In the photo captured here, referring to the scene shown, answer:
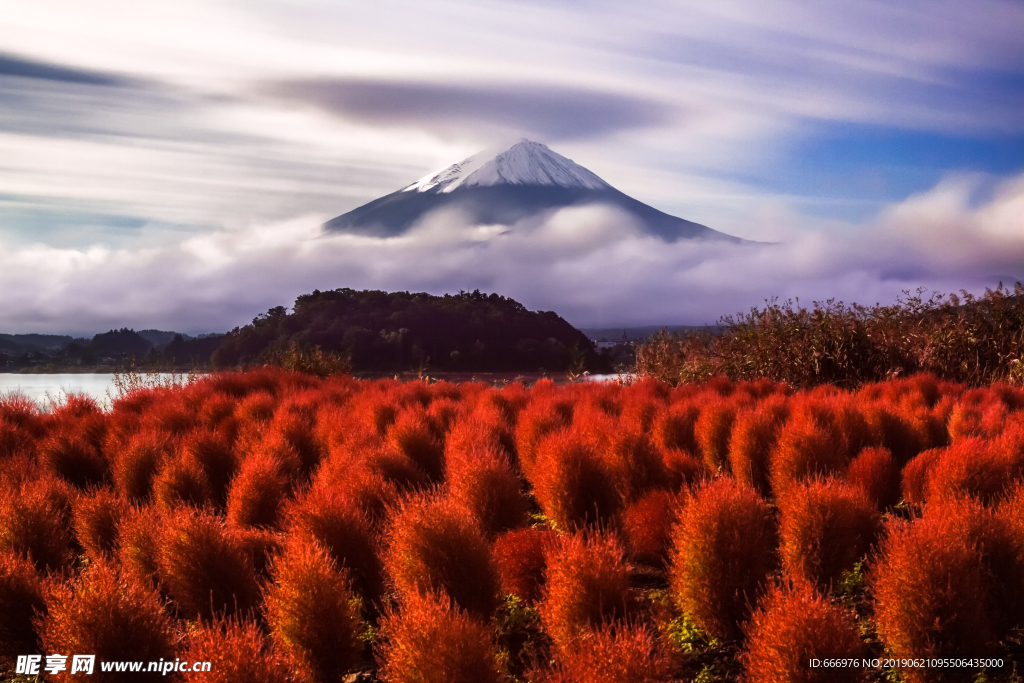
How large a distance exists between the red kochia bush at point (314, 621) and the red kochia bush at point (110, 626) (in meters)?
0.65

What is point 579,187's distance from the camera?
8988 cm

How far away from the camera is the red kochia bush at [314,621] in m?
4.24

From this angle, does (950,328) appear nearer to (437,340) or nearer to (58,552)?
(58,552)

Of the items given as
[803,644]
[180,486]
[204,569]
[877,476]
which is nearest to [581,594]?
[803,644]

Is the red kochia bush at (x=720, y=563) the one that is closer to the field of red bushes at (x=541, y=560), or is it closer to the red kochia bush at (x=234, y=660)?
the field of red bushes at (x=541, y=560)

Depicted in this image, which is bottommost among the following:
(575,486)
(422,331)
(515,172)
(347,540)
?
(347,540)

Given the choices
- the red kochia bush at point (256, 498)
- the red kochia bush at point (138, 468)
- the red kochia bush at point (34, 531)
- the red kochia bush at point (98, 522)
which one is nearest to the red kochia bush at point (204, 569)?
the red kochia bush at point (256, 498)

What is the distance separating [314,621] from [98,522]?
3329mm

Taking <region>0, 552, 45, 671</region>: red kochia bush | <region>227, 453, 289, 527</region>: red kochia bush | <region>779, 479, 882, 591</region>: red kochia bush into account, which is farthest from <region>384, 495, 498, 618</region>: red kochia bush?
<region>0, 552, 45, 671</region>: red kochia bush

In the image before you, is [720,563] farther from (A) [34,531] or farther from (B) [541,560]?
(A) [34,531]

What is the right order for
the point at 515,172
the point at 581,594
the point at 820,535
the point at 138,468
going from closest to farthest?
the point at 581,594 < the point at 820,535 < the point at 138,468 < the point at 515,172

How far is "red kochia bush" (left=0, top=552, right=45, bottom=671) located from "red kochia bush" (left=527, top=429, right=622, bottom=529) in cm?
379

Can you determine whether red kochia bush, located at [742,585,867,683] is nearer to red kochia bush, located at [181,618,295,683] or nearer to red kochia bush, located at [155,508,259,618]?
red kochia bush, located at [181,618,295,683]

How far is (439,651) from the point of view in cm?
371
